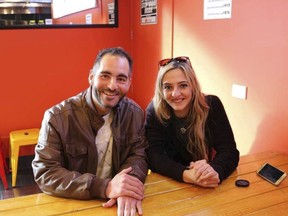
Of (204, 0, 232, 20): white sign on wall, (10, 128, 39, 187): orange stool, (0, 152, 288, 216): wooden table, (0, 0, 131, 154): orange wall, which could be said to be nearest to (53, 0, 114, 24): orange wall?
(0, 0, 131, 154): orange wall

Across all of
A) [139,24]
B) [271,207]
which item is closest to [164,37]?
[139,24]

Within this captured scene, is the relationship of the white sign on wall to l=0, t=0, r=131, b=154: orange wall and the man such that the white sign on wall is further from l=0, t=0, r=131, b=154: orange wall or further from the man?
l=0, t=0, r=131, b=154: orange wall

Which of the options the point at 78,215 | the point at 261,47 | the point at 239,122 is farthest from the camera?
the point at 239,122

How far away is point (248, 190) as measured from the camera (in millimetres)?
1537

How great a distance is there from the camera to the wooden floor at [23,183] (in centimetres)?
304

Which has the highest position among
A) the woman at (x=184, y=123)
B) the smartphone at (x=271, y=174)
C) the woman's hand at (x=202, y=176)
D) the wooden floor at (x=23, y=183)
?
the woman at (x=184, y=123)

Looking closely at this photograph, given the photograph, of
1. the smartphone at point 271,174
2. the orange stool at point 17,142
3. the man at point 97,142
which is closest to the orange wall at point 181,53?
the orange stool at point 17,142

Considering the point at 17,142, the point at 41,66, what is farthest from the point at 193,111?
the point at 41,66

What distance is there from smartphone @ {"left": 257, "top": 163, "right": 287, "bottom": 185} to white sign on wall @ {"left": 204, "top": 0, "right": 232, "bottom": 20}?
115 centimetres

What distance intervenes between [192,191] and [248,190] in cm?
25

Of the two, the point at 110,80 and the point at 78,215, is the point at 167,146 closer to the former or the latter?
the point at 110,80

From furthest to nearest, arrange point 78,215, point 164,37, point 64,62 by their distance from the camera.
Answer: point 64,62 < point 164,37 < point 78,215

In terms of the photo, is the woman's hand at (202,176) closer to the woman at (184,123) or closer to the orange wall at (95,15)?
the woman at (184,123)

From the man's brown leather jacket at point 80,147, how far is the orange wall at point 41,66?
205 cm
